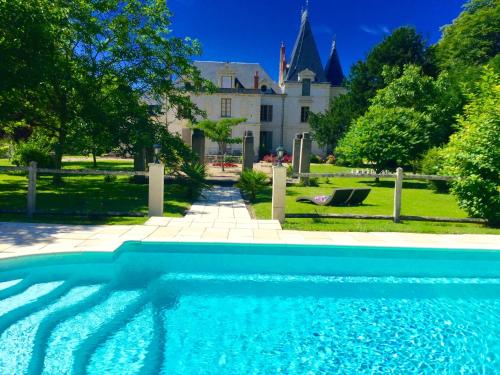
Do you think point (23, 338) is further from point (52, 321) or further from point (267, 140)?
point (267, 140)

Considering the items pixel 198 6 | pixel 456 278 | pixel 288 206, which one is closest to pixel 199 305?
pixel 456 278

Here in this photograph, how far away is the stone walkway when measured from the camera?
6.84 m

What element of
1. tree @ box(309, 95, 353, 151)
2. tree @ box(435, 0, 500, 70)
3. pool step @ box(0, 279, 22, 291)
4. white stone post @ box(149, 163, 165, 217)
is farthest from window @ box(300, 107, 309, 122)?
pool step @ box(0, 279, 22, 291)

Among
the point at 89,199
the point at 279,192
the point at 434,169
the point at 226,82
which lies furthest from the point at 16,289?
the point at 226,82

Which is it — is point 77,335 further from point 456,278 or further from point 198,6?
point 198,6

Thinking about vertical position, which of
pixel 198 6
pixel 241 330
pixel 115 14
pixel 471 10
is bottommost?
pixel 241 330

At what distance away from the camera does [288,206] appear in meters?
12.8

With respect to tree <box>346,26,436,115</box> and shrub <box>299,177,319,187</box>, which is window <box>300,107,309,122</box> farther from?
shrub <box>299,177,319,187</box>

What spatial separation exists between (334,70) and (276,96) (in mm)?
9435

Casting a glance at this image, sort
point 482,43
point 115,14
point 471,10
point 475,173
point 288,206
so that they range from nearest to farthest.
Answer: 1. point 475,173
2. point 288,206
3. point 115,14
4. point 482,43
5. point 471,10

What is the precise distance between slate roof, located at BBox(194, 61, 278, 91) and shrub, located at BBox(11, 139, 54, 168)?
90.2 feet

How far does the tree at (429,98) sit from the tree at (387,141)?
17.8 ft

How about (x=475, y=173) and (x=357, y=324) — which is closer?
(x=357, y=324)

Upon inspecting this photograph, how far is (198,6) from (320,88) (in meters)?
26.7
